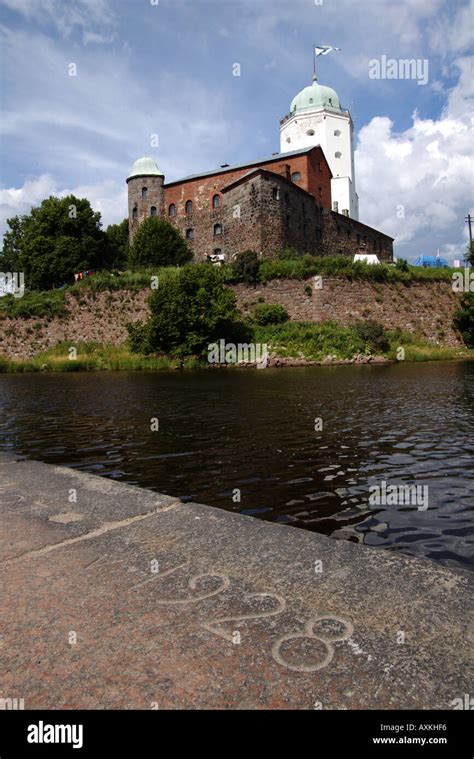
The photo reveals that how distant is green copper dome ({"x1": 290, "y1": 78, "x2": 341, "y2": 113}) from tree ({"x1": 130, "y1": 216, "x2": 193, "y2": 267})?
2626 cm

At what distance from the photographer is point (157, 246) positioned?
53062mm

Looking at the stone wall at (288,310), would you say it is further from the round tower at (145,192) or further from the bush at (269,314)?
→ the round tower at (145,192)

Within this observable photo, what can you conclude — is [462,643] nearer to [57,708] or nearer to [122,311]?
[57,708]

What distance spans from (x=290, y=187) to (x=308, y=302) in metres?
14.0

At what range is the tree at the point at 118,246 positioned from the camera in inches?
2409

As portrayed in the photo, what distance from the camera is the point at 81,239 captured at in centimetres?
5522

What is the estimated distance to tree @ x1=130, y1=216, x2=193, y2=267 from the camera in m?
53.2

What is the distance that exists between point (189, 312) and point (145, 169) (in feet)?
117

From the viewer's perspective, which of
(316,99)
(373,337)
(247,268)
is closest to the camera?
(373,337)

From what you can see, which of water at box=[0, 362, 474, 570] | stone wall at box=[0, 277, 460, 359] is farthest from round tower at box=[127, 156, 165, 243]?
water at box=[0, 362, 474, 570]

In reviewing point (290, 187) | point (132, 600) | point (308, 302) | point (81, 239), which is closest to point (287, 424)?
point (132, 600)

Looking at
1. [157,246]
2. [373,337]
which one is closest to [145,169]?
[157,246]

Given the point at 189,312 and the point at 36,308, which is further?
the point at 36,308

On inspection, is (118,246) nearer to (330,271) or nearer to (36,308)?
(36,308)
